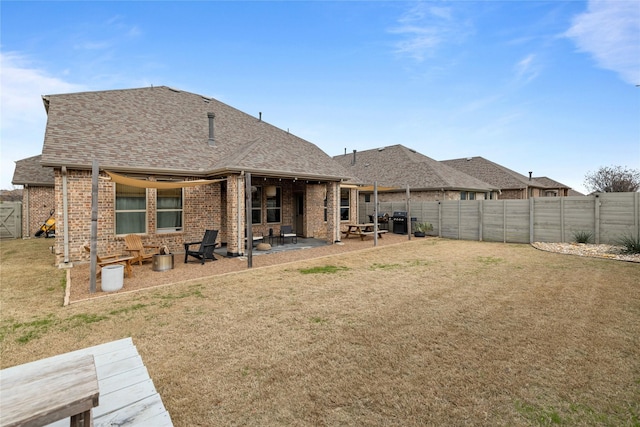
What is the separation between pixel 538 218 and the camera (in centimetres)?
1377

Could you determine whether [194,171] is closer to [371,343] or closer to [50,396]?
[371,343]

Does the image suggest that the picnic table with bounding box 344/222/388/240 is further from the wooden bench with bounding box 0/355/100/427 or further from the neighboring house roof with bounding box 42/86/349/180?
the wooden bench with bounding box 0/355/100/427

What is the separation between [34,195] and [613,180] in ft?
189

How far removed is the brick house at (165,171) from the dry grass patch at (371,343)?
2.90 metres

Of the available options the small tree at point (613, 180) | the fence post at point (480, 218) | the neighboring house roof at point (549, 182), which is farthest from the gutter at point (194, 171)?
the small tree at point (613, 180)

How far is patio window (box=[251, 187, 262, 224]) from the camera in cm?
1415

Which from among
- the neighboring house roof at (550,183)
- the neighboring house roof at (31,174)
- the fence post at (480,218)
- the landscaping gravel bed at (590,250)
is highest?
the neighboring house roof at (550,183)

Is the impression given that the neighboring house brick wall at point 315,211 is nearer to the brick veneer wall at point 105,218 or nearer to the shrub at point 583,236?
the brick veneer wall at point 105,218

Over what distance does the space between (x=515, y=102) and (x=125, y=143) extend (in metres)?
21.0

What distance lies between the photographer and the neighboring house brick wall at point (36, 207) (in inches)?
688

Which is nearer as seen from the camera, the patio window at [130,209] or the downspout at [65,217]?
the downspout at [65,217]

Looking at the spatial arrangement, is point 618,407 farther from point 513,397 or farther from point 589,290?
point 589,290

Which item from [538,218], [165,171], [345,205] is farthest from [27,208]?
[538,218]

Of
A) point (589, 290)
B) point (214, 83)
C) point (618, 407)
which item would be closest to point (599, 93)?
point (589, 290)
